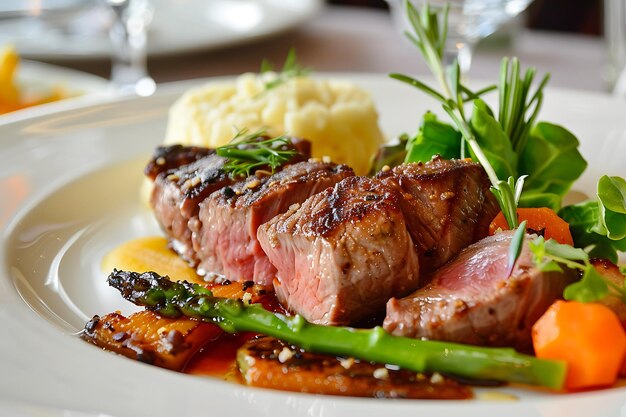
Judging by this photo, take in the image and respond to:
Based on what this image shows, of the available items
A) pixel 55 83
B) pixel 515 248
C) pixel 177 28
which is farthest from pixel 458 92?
pixel 177 28

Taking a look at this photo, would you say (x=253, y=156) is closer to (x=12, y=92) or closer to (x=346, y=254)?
(x=346, y=254)

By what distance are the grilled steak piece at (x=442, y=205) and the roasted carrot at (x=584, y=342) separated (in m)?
0.52

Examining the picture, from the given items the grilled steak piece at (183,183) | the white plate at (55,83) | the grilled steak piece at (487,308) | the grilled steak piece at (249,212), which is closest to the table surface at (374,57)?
the white plate at (55,83)

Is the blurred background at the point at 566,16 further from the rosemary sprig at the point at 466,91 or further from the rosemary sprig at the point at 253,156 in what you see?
the rosemary sprig at the point at 253,156

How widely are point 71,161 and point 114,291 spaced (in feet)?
4.17

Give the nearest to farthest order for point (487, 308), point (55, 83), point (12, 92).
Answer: point (487, 308) → point (12, 92) → point (55, 83)

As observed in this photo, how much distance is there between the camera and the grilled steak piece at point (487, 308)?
96.7 inches

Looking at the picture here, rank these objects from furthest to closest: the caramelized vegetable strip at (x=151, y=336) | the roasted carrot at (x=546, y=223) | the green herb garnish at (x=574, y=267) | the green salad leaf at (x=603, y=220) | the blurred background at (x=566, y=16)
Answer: the blurred background at (x=566, y=16) → the roasted carrot at (x=546, y=223) → the green salad leaf at (x=603, y=220) → the caramelized vegetable strip at (x=151, y=336) → the green herb garnish at (x=574, y=267)

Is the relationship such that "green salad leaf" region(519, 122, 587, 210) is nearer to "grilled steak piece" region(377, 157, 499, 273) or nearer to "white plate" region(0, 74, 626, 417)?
"white plate" region(0, 74, 626, 417)

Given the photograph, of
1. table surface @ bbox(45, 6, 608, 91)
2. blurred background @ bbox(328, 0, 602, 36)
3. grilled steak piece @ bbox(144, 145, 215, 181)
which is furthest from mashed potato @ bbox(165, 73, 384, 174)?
blurred background @ bbox(328, 0, 602, 36)

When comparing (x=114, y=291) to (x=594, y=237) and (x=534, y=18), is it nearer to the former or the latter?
(x=594, y=237)

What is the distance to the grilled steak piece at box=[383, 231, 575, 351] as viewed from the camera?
246 cm

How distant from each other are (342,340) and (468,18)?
3.02 metres

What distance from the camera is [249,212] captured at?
10.2ft
